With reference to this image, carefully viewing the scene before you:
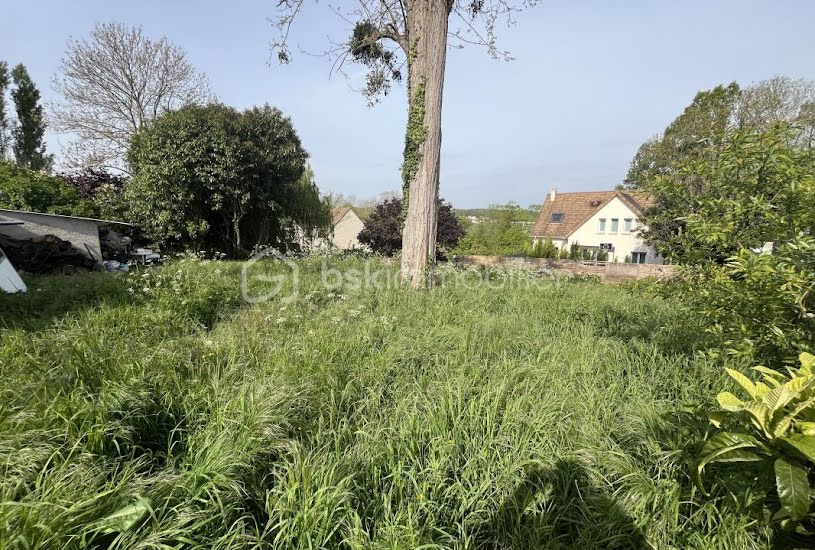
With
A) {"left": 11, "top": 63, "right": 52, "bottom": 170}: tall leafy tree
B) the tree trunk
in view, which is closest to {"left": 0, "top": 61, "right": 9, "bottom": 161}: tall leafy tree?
{"left": 11, "top": 63, "right": 52, "bottom": 170}: tall leafy tree

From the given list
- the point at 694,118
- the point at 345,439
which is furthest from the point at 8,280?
the point at 694,118

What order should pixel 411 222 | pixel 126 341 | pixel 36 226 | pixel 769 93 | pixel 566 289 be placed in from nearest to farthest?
pixel 126 341, pixel 411 222, pixel 566 289, pixel 36 226, pixel 769 93

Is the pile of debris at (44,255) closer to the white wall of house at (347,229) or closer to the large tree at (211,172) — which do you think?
the large tree at (211,172)

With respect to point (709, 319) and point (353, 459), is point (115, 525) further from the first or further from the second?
point (709, 319)

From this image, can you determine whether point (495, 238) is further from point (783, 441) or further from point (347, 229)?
point (783, 441)

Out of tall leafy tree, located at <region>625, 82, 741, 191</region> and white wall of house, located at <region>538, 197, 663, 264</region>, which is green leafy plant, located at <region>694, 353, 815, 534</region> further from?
white wall of house, located at <region>538, 197, 663, 264</region>

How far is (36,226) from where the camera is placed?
7.62 meters

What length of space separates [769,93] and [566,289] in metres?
18.2

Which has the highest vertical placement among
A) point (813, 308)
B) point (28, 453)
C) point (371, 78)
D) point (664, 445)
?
point (371, 78)

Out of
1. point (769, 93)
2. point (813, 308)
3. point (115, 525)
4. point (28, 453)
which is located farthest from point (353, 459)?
point (769, 93)

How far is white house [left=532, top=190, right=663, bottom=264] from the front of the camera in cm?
2752

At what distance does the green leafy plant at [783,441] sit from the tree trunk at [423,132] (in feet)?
16.2

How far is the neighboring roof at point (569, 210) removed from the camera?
30.6 meters

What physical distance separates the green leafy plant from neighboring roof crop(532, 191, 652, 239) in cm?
3220
